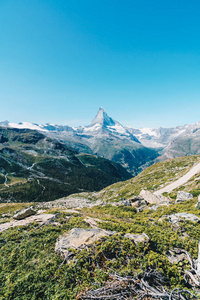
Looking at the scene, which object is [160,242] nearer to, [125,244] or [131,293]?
[125,244]

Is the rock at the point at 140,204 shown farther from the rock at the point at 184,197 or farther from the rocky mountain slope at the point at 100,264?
the rocky mountain slope at the point at 100,264

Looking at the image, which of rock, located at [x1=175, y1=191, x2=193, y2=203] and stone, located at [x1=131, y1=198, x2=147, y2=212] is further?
stone, located at [x1=131, y1=198, x2=147, y2=212]

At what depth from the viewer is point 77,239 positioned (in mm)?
11445

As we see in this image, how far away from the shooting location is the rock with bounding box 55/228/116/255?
10.7 meters

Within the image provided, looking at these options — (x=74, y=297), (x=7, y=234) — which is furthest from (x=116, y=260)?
(x=7, y=234)

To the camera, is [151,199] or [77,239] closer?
[77,239]

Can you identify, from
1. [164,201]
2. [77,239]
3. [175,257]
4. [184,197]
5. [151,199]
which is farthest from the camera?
[151,199]

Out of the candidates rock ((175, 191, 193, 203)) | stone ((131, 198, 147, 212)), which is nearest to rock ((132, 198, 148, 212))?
stone ((131, 198, 147, 212))

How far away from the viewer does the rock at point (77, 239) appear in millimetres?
10664

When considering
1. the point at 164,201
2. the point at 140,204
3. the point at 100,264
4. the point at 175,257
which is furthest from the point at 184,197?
the point at 100,264

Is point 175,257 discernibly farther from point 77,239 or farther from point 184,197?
point 184,197

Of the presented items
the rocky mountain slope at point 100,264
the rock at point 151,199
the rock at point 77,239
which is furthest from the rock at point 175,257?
the rock at point 151,199

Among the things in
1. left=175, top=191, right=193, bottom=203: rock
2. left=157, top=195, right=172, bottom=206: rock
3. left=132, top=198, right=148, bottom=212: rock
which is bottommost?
left=132, top=198, right=148, bottom=212: rock

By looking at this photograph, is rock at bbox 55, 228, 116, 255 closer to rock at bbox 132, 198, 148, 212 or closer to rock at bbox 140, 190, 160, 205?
rock at bbox 132, 198, 148, 212
